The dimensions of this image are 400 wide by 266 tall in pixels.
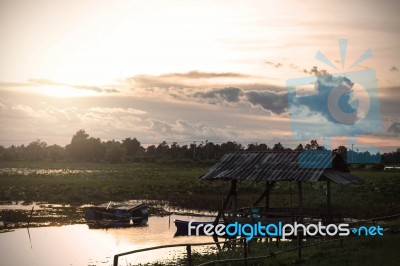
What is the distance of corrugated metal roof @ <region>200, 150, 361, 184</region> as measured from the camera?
23.7 meters

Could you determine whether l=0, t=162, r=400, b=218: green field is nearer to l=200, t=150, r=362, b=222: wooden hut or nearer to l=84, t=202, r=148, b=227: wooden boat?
l=84, t=202, r=148, b=227: wooden boat

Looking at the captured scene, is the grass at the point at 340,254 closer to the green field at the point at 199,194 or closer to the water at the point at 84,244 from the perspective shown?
the water at the point at 84,244

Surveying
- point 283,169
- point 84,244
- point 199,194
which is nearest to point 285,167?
point 283,169

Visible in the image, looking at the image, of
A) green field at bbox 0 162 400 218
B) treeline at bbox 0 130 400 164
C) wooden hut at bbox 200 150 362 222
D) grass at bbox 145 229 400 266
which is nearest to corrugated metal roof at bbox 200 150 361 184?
wooden hut at bbox 200 150 362 222

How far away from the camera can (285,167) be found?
24.5 m

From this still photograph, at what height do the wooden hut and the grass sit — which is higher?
the wooden hut

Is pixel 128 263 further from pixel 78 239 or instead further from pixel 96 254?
pixel 78 239

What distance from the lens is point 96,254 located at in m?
27.0

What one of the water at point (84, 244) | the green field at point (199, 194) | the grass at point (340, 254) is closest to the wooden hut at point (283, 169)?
the grass at point (340, 254)

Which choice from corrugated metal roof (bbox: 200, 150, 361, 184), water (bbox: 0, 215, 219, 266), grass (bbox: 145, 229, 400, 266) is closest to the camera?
grass (bbox: 145, 229, 400, 266)

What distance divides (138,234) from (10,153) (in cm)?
16772

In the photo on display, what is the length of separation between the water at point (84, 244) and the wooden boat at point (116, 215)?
1.47 m

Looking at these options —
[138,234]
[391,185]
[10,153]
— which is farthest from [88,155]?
[138,234]

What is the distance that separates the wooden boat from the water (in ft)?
4.81
